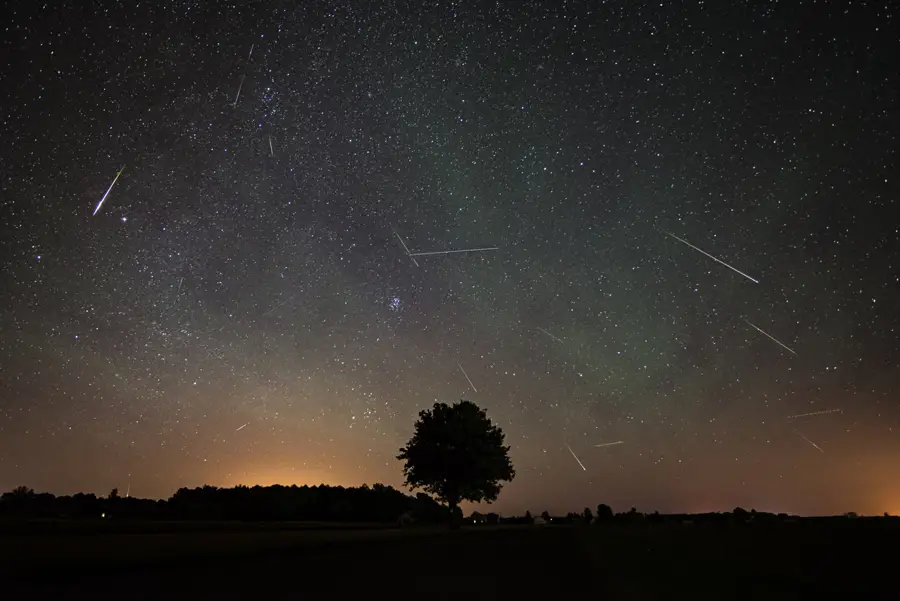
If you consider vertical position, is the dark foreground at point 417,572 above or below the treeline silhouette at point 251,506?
below

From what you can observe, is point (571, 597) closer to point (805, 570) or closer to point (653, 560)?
point (805, 570)

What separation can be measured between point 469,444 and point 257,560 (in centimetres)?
4012

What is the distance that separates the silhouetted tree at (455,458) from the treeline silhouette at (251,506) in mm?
2711

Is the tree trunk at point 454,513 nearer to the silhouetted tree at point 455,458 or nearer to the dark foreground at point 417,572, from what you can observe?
the silhouetted tree at point 455,458

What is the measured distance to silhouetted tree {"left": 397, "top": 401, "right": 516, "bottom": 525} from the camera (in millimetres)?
55062

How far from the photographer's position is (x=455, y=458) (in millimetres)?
54812

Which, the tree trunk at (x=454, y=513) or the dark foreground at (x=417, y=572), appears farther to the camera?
the tree trunk at (x=454, y=513)

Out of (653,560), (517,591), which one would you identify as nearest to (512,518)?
(653,560)

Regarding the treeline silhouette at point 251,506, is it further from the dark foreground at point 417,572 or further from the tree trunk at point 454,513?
the dark foreground at point 417,572

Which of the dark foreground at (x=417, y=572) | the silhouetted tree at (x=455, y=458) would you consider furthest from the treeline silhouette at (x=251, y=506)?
the dark foreground at (x=417, y=572)

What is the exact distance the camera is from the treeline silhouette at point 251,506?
2331 inches

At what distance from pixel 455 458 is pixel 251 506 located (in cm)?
2904

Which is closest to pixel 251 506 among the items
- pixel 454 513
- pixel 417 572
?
pixel 454 513

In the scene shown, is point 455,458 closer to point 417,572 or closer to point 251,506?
point 251,506
